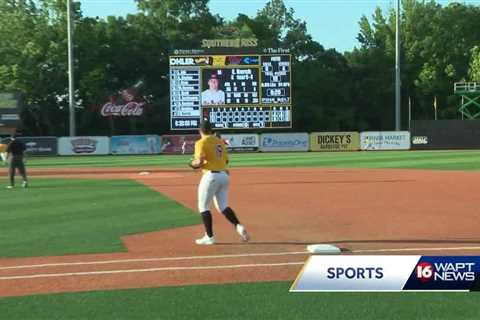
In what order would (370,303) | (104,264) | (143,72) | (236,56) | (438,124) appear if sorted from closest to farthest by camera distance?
(370,303) < (104,264) < (236,56) < (438,124) < (143,72)

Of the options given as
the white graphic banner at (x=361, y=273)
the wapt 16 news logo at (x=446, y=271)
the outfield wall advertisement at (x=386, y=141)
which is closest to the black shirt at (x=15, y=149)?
the white graphic banner at (x=361, y=273)

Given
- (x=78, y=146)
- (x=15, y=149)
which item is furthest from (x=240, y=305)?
(x=78, y=146)

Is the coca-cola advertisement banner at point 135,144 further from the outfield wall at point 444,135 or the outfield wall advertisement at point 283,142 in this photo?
the outfield wall at point 444,135

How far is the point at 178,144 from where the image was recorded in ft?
163

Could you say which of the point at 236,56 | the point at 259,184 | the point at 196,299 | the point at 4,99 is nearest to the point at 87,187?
the point at 259,184

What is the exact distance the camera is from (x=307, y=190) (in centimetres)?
1938

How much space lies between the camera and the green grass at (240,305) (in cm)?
620

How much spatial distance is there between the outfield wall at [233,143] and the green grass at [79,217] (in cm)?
2871

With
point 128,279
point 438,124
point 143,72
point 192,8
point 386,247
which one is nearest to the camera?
point 128,279

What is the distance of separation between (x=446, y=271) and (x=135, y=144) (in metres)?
47.3

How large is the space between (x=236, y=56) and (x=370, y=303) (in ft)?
119

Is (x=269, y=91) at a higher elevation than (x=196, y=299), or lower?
higher

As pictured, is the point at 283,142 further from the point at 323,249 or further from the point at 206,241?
the point at 323,249

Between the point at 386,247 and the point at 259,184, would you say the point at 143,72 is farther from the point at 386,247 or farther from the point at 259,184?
the point at 386,247
